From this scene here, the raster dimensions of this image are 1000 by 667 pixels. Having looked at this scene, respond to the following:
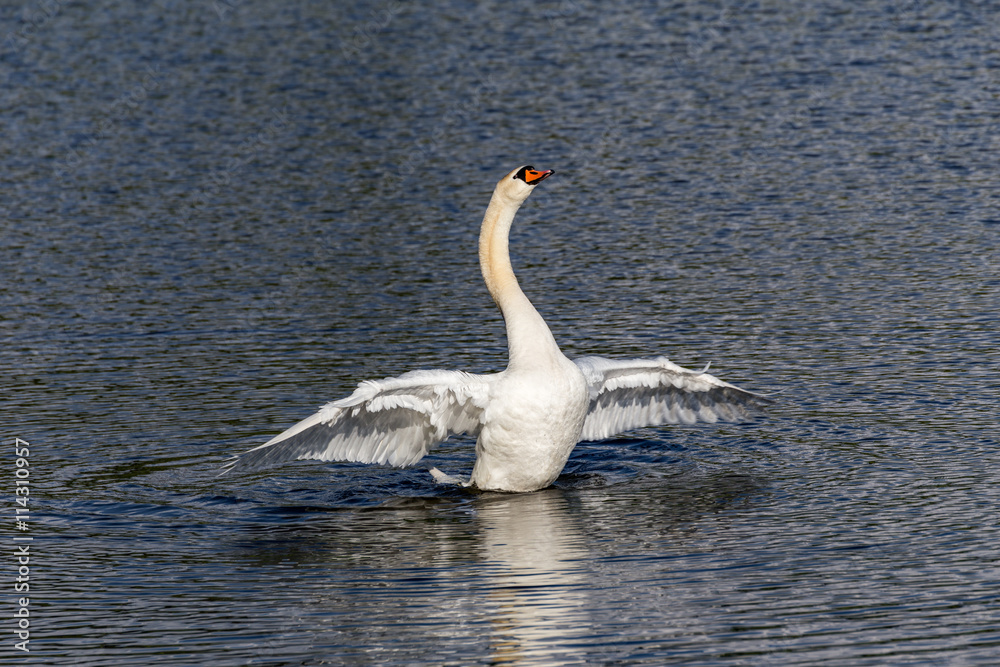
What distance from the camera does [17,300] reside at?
16.4 meters

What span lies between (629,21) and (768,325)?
16735 millimetres

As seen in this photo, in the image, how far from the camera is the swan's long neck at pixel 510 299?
10.9 meters

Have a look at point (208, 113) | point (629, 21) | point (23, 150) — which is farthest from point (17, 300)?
point (629, 21)

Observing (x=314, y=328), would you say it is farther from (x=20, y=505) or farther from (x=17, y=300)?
(x=20, y=505)

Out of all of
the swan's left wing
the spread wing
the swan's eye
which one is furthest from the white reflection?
the swan's eye

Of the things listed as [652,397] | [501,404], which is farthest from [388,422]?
[652,397]

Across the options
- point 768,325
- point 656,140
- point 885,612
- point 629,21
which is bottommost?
point 885,612

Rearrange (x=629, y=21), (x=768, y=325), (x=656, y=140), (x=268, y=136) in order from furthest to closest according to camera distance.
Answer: (x=629, y=21), (x=268, y=136), (x=656, y=140), (x=768, y=325)

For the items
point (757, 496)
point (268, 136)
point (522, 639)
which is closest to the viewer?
point (522, 639)

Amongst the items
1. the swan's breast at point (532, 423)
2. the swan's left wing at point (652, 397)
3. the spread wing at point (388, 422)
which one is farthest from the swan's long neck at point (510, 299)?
the swan's left wing at point (652, 397)

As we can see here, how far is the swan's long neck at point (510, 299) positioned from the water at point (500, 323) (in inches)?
46.4

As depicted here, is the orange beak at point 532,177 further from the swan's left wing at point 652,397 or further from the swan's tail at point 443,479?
the swan's tail at point 443,479

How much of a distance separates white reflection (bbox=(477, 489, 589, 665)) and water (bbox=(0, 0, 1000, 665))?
0.11 feet

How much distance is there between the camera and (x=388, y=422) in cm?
1105
